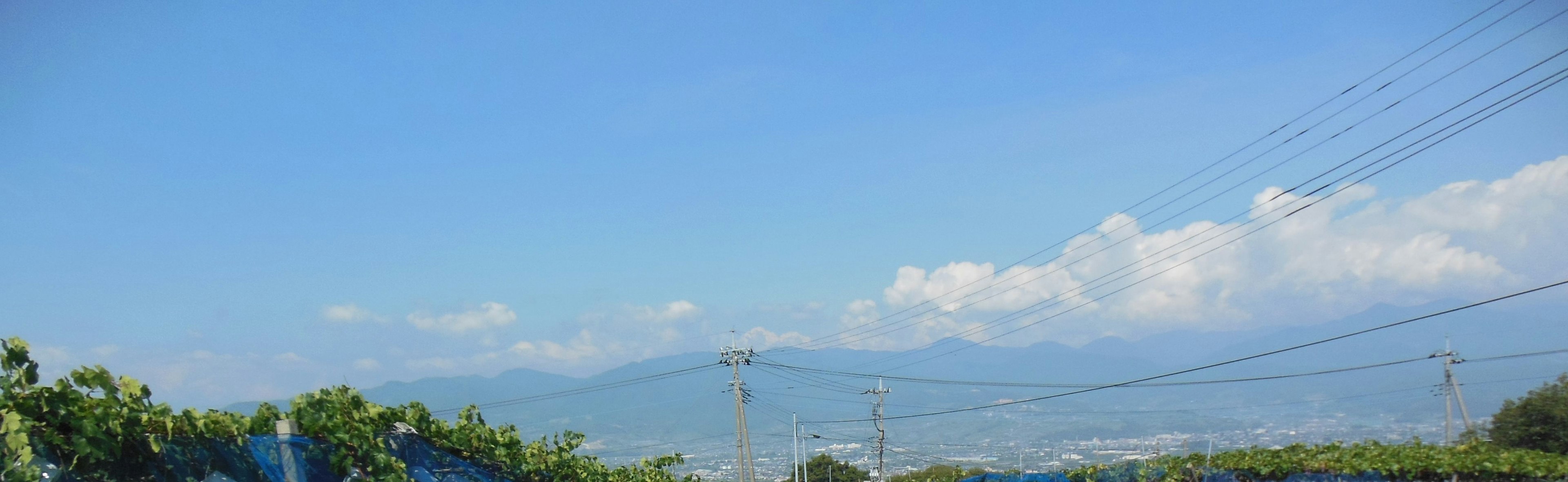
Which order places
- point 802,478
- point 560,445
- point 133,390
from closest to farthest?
point 133,390, point 560,445, point 802,478

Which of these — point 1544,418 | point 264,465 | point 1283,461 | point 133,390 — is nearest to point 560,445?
point 264,465

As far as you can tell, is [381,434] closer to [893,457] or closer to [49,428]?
[49,428]

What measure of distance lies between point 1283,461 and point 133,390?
19.7 m

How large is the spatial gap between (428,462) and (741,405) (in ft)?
98.7

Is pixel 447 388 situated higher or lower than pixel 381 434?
higher

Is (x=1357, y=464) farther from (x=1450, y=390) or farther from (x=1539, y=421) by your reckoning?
(x=1450, y=390)

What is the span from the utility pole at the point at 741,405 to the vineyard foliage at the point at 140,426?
27.5 meters

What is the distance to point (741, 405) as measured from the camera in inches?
1438

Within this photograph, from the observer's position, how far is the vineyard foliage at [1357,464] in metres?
17.7

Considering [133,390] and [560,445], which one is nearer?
[133,390]

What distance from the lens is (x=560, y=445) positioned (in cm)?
940

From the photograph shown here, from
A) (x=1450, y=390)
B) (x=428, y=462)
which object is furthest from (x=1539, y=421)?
(x=428, y=462)

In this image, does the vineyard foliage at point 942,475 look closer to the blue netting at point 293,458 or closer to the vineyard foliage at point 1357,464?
the vineyard foliage at point 1357,464

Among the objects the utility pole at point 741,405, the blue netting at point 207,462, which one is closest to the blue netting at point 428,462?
the blue netting at point 207,462
